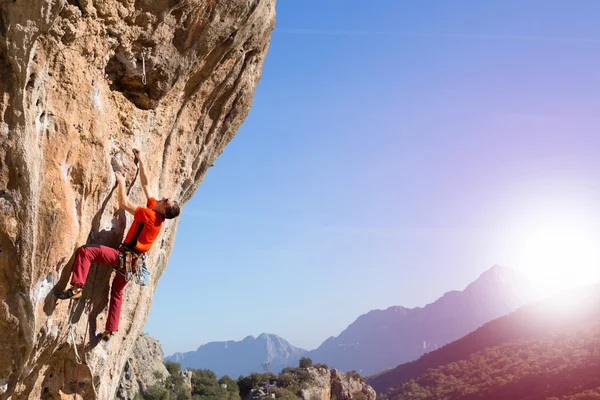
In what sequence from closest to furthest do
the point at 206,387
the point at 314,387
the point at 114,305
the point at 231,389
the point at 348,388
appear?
the point at 114,305
the point at 206,387
the point at 231,389
the point at 314,387
the point at 348,388

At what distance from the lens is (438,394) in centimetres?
6362

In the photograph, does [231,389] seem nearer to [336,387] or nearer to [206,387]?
[206,387]

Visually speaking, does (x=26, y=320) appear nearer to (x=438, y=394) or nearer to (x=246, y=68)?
(x=246, y=68)

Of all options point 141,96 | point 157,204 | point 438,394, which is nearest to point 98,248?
point 157,204

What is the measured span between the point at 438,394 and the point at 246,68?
63.1 metres

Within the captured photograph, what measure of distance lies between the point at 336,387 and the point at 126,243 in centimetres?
5290

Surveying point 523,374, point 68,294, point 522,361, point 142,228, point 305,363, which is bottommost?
point 523,374

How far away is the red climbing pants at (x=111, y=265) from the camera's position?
243 inches

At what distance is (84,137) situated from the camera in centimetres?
629

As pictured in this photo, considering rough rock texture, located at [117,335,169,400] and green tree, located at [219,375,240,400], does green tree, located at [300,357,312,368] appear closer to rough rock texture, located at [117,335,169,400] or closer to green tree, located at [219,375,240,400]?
green tree, located at [219,375,240,400]

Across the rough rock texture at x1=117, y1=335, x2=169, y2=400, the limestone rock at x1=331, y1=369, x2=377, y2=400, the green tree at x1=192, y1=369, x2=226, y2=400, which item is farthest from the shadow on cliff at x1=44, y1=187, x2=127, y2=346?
the limestone rock at x1=331, y1=369, x2=377, y2=400

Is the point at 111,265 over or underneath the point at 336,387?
underneath

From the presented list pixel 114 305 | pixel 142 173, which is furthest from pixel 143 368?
pixel 142 173

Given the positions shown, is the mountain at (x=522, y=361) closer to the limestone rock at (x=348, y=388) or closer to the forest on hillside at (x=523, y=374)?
the forest on hillside at (x=523, y=374)
